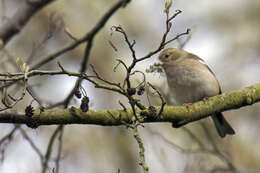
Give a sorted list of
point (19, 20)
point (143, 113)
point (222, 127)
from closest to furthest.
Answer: point (143, 113)
point (19, 20)
point (222, 127)

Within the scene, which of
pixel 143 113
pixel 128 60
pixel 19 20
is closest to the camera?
pixel 143 113

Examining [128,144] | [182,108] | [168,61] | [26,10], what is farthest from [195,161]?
[128,144]

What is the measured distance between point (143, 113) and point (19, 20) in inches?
105

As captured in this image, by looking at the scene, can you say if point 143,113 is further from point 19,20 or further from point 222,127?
point 222,127

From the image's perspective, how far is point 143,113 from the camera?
156 inches

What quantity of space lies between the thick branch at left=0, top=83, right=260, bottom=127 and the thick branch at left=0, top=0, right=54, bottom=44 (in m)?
2.12

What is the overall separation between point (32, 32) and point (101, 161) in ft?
15.0

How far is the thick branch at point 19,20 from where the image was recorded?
5.48 meters

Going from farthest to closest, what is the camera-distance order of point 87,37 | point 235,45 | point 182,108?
point 235,45, point 87,37, point 182,108

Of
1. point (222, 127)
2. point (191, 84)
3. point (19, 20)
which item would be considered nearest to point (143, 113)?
point (19, 20)

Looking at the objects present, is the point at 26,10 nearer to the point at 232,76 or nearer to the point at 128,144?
the point at 128,144

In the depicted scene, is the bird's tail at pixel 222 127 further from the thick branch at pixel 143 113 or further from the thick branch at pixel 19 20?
the thick branch at pixel 19 20

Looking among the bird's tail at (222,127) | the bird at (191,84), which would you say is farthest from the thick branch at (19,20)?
the bird's tail at (222,127)

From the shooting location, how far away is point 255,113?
12.0 metres
